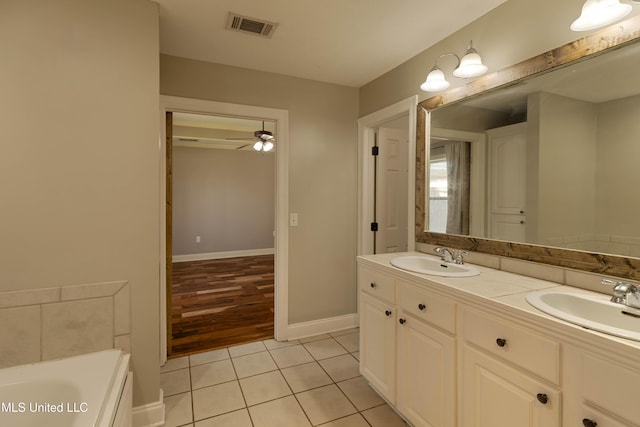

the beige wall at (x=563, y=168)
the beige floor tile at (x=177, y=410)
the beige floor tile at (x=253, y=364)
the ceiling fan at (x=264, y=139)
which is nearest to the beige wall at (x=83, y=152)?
the beige floor tile at (x=177, y=410)

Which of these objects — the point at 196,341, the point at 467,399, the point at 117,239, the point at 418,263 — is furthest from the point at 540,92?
the point at 196,341

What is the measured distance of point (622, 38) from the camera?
1.29 m

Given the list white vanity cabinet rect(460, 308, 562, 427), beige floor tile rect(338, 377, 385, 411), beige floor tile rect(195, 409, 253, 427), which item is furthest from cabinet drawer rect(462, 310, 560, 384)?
beige floor tile rect(195, 409, 253, 427)

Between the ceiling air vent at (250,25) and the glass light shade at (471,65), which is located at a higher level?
the ceiling air vent at (250,25)

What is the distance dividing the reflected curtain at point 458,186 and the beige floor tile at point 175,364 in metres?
2.30

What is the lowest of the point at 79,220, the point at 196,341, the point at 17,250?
the point at 196,341

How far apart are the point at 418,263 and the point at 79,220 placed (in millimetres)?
2025

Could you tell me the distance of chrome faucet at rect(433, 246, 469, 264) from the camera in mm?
1908

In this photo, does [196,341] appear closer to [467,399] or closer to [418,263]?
[418,263]

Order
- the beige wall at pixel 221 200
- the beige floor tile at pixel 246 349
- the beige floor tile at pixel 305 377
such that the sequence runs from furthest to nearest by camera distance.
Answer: the beige wall at pixel 221 200 → the beige floor tile at pixel 246 349 → the beige floor tile at pixel 305 377

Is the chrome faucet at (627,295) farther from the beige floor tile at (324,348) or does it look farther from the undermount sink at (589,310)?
the beige floor tile at (324,348)

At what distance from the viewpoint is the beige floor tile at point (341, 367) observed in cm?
232

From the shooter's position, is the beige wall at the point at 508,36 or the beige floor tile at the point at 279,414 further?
the beige floor tile at the point at 279,414

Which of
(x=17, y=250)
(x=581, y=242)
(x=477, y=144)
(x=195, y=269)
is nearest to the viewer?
(x=581, y=242)
